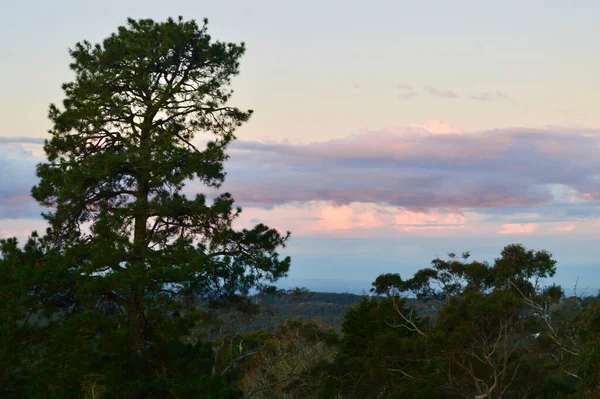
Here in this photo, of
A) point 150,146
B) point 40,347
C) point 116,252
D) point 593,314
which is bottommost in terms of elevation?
point 40,347

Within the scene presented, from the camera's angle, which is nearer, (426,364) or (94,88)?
(94,88)

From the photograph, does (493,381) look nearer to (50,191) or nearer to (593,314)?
(593,314)

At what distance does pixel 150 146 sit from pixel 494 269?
31.5 m

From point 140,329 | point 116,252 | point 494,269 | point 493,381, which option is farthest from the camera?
point 494,269

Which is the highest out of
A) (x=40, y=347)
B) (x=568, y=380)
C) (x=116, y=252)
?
(x=116, y=252)

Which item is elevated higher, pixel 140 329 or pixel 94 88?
pixel 94 88

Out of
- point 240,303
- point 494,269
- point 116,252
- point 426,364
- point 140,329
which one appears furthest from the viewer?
point 494,269

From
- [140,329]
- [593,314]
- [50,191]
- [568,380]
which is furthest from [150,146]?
[568,380]

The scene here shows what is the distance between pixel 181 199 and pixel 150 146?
192 centimetres

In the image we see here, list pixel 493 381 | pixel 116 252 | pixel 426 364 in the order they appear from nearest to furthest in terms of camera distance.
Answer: pixel 116 252, pixel 493 381, pixel 426 364

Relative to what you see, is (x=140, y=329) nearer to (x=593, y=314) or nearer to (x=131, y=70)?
(x=131, y=70)

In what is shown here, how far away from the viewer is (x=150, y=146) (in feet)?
68.6

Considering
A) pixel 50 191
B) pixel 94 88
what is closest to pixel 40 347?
pixel 50 191

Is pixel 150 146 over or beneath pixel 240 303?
over
